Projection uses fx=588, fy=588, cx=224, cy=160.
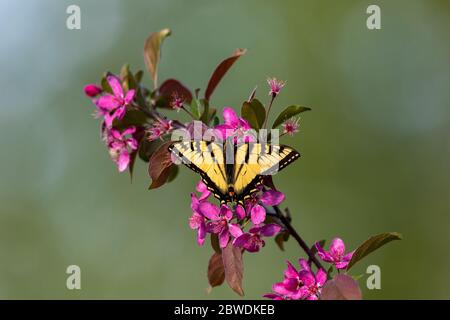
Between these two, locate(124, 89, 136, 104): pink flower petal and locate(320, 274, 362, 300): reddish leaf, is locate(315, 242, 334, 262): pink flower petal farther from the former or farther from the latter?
locate(124, 89, 136, 104): pink flower petal

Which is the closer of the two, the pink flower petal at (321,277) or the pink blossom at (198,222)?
the pink flower petal at (321,277)

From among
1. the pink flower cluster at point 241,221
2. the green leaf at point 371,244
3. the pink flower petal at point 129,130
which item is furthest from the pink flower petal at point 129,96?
the green leaf at point 371,244

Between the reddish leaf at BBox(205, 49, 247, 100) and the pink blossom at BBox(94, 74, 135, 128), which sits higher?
the reddish leaf at BBox(205, 49, 247, 100)

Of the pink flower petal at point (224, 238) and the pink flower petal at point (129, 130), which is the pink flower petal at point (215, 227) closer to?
the pink flower petal at point (224, 238)

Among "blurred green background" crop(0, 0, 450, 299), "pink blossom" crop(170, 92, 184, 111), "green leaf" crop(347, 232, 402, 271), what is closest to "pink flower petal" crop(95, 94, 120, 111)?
"pink blossom" crop(170, 92, 184, 111)

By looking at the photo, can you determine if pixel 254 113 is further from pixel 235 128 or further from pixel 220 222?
pixel 220 222

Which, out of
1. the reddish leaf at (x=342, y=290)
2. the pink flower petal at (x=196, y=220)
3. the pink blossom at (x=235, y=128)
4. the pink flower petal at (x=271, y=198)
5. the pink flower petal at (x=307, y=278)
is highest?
the pink blossom at (x=235, y=128)

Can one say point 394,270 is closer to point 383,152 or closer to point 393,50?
point 383,152
